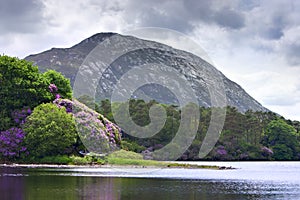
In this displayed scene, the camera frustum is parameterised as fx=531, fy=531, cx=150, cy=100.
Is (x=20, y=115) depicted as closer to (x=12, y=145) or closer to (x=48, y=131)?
(x=12, y=145)

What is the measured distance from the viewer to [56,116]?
236 ft

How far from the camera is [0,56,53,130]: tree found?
74.3m

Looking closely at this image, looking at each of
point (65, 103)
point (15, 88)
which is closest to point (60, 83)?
point (65, 103)

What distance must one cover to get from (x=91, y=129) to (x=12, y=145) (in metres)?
10.9

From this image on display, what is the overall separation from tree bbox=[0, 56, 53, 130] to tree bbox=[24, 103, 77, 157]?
140 inches

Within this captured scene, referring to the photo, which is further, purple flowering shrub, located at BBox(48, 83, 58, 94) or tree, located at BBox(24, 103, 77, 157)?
purple flowering shrub, located at BBox(48, 83, 58, 94)

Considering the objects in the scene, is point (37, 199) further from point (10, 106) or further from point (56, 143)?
point (10, 106)

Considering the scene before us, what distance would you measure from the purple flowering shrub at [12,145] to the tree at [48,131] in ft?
3.06

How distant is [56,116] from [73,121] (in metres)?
2.76

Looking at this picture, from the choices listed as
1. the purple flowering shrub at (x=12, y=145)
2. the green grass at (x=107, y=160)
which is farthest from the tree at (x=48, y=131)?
the green grass at (x=107, y=160)

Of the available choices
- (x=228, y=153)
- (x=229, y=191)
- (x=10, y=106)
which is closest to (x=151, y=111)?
(x=228, y=153)

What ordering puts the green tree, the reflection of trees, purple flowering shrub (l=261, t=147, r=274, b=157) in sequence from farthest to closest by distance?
1. purple flowering shrub (l=261, t=147, r=274, b=157)
2. the green tree
3. the reflection of trees

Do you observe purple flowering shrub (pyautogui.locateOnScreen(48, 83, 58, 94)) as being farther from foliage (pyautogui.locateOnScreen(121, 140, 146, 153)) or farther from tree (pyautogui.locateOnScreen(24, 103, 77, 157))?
foliage (pyautogui.locateOnScreen(121, 140, 146, 153))

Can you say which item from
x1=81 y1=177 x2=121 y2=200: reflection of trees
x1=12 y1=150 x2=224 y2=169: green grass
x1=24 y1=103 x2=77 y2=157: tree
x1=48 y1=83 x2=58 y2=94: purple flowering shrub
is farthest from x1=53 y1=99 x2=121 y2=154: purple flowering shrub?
x1=81 y1=177 x2=121 y2=200: reflection of trees
